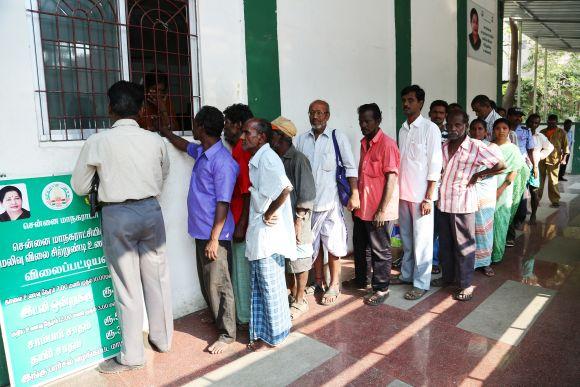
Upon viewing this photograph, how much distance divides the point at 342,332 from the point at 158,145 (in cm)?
190

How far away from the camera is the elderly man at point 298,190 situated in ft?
10.7

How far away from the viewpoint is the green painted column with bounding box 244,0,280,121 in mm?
3709

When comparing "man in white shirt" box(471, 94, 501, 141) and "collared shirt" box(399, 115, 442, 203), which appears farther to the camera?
"man in white shirt" box(471, 94, 501, 141)

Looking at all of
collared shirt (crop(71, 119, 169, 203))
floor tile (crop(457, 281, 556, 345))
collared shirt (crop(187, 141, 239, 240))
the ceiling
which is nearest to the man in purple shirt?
collared shirt (crop(187, 141, 239, 240))

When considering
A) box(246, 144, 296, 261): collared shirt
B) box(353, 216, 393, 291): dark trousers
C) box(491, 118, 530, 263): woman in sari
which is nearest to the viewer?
box(246, 144, 296, 261): collared shirt

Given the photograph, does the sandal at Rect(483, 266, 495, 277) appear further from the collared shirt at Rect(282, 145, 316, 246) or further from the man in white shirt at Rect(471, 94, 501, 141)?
the collared shirt at Rect(282, 145, 316, 246)

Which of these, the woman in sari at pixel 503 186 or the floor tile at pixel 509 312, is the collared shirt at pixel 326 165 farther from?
the woman in sari at pixel 503 186

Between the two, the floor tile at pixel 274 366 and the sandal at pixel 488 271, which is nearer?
the floor tile at pixel 274 366

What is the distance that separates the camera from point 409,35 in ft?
18.9

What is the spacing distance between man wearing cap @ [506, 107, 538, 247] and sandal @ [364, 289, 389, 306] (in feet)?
8.73

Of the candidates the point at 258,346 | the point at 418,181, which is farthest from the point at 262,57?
the point at 258,346

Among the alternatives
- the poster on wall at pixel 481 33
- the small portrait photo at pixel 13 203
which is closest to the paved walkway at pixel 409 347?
the small portrait photo at pixel 13 203

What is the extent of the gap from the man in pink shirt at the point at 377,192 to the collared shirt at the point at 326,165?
166mm

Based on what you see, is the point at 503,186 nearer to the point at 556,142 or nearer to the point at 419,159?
the point at 419,159
